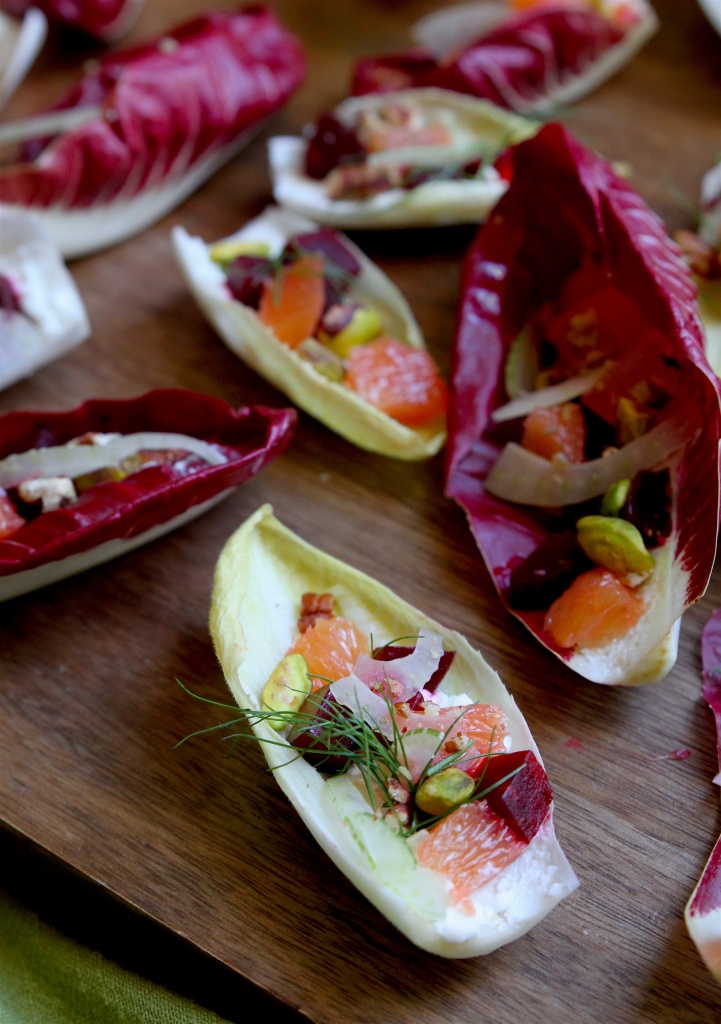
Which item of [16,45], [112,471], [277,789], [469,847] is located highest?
[16,45]

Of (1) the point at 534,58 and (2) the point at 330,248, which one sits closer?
(2) the point at 330,248

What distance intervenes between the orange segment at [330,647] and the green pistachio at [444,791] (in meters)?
0.27

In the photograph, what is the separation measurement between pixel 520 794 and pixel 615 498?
65 cm

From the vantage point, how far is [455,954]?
1377 mm

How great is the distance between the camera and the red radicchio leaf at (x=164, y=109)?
245 centimetres

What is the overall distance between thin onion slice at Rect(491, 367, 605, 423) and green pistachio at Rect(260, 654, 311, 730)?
762 mm

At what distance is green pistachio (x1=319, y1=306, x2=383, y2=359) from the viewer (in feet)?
7.18

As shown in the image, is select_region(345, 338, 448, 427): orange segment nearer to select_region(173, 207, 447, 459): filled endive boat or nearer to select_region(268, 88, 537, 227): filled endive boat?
select_region(173, 207, 447, 459): filled endive boat

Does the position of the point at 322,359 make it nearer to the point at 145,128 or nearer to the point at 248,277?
the point at 248,277

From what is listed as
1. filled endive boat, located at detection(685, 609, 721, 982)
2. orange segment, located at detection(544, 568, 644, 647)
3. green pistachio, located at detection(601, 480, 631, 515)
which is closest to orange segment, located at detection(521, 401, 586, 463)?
green pistachio, located at detection(601, 480, 631, 515)

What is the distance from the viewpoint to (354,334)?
2193mm

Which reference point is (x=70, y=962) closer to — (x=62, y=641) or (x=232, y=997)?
(x=232, y=997)

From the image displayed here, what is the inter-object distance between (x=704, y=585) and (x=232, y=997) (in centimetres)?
104

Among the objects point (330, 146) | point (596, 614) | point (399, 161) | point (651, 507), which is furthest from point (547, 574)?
point (330, 146)
